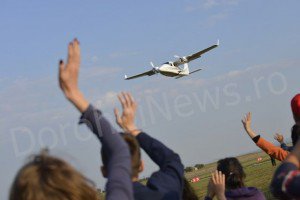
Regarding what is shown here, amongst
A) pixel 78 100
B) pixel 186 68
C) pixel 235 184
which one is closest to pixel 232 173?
pixel 235 184

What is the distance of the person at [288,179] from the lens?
2.42m

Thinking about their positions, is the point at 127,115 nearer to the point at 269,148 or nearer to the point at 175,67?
the point at 269,148

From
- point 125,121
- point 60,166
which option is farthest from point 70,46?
point 125,121

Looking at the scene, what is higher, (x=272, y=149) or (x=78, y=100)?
(x=78, y=100)

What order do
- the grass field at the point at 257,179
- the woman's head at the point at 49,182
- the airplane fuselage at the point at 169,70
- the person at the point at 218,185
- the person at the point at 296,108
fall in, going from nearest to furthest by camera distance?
the woman's head at the point at 49,182 → the person at the point at 296,108 → the person at the point at 218,185 → the grass field at the point at 257,179 → the airplane fuselage at the point at 169,70

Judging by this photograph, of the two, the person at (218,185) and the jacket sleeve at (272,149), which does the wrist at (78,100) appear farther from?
the jacket sleeve at (272,149)

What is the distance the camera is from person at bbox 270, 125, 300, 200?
242 centimetres

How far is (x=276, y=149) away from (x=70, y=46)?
128 inches

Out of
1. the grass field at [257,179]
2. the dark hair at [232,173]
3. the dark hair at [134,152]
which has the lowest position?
the grass field at [257,179]

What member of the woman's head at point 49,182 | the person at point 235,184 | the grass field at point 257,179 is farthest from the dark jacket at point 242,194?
the grass field at point 257,179

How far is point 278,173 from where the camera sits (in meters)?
2.54

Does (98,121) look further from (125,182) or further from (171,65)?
(171,65)

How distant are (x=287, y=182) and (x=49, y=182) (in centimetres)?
107

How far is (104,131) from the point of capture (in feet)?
8.80
